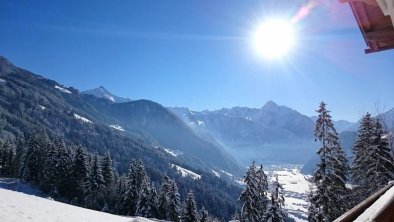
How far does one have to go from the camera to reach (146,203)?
197ft

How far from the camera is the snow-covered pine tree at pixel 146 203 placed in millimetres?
59281

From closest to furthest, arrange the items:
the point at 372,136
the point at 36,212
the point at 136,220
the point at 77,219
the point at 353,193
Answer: the point at 36,212 → the point at 77,219 → the point at 136,220 → the point at 372,136 → the point at 353,193

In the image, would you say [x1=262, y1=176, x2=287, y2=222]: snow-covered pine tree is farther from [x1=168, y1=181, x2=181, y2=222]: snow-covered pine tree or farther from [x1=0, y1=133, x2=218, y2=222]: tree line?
[x1=168, y1=181, x2=181, y2=222]: snow-covered pine tree

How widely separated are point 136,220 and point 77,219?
6.64m

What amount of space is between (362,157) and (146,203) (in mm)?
35848

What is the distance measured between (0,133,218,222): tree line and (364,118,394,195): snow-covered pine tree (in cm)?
2915

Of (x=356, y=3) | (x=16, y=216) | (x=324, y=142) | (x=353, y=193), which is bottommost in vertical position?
(x=16, y=216)

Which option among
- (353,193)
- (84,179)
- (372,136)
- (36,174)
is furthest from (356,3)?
(36,174)

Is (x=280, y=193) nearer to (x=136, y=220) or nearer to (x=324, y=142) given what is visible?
(x=324, y=142)

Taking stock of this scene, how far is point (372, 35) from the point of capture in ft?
17.8

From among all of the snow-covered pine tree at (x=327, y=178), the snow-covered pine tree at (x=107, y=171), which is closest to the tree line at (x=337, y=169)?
the snow-covered pine tree at (x=327, y=178)

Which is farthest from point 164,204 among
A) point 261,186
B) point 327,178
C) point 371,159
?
point 371,159

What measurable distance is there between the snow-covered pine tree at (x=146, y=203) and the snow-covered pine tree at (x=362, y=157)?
32800 mm

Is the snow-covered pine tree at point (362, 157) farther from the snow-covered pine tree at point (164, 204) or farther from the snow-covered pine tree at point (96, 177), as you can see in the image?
the snow-covered pine tree at point (96, 177)
